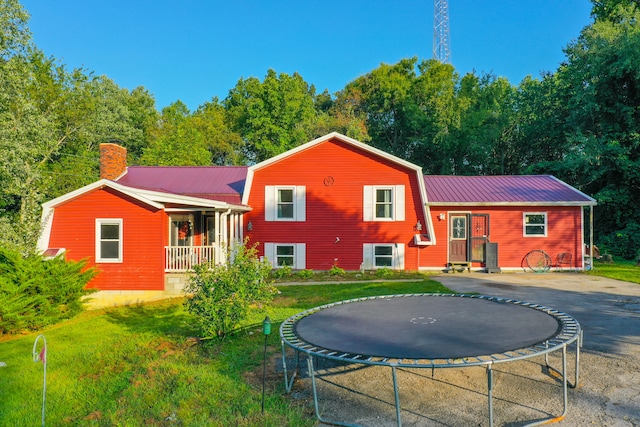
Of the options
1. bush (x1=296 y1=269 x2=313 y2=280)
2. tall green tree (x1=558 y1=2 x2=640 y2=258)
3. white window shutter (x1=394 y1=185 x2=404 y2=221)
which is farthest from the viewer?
tall green tree (x1=558 y1=2 x2=640 y2=258)

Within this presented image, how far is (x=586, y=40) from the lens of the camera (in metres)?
23.0

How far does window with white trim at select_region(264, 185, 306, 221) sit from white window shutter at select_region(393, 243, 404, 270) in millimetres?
3716

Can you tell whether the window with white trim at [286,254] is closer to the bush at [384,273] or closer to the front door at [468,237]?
the bush at [384,273]

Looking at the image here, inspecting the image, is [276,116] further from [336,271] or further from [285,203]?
[336,271]

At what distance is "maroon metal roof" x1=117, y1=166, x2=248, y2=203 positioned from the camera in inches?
651

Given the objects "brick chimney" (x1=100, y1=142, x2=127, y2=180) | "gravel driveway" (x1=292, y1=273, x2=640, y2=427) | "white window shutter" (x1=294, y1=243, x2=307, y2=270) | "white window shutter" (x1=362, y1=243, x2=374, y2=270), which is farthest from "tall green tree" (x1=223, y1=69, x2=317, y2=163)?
"gravel driveway" (x1=292, y1=273, x2=640, y2=427)

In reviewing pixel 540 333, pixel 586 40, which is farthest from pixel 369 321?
pixel 586 40

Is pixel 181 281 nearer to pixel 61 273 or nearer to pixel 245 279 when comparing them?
pixel 61 273

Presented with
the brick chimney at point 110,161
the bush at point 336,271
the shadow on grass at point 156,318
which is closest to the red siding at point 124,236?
the shadow on grass at point 156,318

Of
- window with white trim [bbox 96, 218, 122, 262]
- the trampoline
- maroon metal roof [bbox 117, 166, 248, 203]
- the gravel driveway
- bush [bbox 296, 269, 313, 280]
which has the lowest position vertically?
the gravel driveway

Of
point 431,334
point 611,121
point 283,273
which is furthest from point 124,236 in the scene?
point 611,121

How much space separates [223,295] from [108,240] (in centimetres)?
680

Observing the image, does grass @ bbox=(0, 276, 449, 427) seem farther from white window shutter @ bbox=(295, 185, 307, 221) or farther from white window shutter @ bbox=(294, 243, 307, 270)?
white window shutter @ bbox=(295, 185, 307, 221)

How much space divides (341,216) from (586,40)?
17809 millimetres
